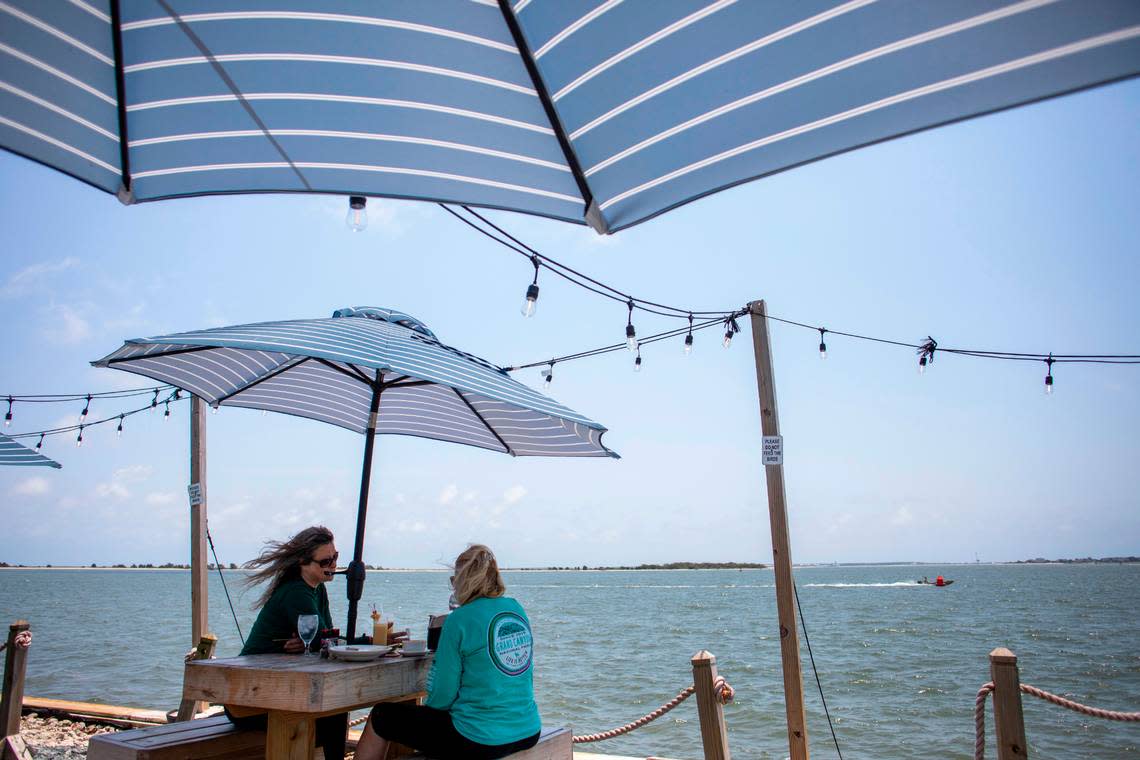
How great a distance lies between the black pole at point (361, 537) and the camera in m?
3.26

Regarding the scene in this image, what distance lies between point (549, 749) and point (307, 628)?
1.04 meters

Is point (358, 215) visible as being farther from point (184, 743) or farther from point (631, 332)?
point (631, 332)

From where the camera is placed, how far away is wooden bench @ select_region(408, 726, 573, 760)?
2555 mm

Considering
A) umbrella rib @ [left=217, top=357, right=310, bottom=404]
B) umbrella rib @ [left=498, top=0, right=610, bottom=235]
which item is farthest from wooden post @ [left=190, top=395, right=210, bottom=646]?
umbrella rib @ [left=498, top=0, right=610, bottom=235]

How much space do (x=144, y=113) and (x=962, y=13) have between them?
217cm

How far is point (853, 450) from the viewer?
51250mm

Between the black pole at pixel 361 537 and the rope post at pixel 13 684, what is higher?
the black pole at pixel 361 537

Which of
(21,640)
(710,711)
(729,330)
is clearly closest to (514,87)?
(710,711)

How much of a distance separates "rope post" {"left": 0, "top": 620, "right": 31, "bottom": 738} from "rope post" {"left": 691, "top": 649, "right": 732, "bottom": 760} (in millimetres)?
4464

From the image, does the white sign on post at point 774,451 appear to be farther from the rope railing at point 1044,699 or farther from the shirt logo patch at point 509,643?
the shirt logo patch at point 509,643

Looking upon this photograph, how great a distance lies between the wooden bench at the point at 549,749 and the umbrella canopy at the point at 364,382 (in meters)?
1.04

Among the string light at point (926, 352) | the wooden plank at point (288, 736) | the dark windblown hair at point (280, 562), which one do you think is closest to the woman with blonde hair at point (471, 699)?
the wooden plank at point (288, 736)

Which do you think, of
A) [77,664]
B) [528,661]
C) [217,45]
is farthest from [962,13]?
[77,664]

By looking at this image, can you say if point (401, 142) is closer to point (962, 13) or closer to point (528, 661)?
point (962, 13)
